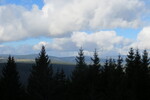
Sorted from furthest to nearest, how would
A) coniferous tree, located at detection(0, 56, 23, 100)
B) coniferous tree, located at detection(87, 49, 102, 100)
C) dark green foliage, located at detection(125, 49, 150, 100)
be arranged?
coniferous tree, located at detection(87, 49, 102, 100) → coniferous tree, located at detection(0, 56, 23, 100) → dark green foliage, located at detection(125, 49, 150, 100)

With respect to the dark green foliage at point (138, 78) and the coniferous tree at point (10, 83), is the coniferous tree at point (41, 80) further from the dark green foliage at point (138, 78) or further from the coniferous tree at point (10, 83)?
the dark green foliage at point (138, 78)

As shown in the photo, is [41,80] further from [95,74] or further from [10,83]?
[95,74]

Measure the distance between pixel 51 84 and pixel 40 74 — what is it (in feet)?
7.01

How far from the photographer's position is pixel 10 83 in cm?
3950

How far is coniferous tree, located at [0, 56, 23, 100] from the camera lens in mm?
39219

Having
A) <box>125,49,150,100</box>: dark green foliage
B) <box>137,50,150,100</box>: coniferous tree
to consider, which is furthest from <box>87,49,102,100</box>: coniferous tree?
<box>137,50,150,100</box>: coniferous tree

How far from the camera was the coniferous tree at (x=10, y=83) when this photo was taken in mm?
39219

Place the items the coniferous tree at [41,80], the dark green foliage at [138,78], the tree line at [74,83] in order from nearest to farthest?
the tree line at [74,83] < the coniferous tree at [41,80] < the dark green foliage at [138,78]

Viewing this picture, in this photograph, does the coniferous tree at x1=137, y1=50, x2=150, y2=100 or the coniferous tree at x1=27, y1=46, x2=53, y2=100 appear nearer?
the coniferous tree at x1=27, y1=46, x2=53, y2=100

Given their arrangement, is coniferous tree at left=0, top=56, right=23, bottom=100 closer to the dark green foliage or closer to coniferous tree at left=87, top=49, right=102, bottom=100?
coniferous tree at left=87, top=49, right=102, bottom=100

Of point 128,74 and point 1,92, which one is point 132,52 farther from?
point 1,92

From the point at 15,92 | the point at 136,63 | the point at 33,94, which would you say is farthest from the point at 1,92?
the point at 136,63

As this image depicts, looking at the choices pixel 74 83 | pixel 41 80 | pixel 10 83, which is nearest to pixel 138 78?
pixel 74 83

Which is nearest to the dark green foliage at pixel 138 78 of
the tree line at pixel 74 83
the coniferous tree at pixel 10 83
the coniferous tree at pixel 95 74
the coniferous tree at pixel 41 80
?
the tree line at pixel 74 83
